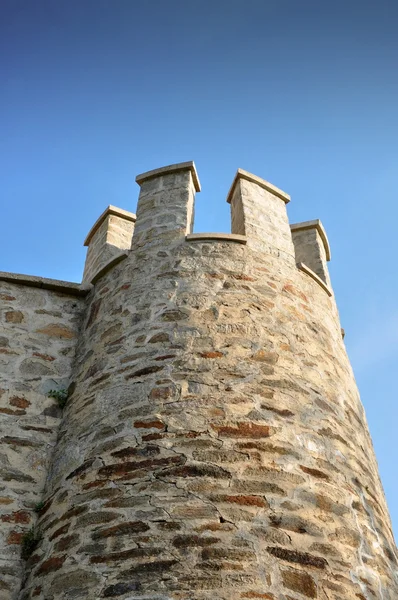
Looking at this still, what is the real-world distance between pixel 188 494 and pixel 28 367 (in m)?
2.03

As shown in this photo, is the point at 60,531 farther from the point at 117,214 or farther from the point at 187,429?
the point at 117,214

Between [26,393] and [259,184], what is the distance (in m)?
2.82

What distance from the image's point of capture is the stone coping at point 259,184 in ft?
19.4

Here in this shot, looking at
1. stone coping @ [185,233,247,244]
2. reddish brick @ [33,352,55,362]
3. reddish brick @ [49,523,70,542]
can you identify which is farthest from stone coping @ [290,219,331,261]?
reddish brick @ [49,523,70,542]

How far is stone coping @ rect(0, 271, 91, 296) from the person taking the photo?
5.63 metres

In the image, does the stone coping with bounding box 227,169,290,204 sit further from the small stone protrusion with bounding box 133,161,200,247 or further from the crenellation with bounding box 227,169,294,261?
the small stone protrusion with bounding box 133,161,200,247

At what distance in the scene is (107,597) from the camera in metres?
3.21

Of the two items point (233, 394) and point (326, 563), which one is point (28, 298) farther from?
point (326, 563)

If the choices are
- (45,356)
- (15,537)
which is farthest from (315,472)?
(45,356)

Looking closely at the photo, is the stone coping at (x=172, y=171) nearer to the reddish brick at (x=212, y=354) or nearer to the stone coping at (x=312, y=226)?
the stone coping at (x=312, y=226)

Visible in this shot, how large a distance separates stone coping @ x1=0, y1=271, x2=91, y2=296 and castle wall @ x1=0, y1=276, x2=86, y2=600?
2cm

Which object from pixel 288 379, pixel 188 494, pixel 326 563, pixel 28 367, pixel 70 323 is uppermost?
pixel 70 323

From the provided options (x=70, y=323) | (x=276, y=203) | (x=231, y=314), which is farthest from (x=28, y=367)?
(x=276, y=203)

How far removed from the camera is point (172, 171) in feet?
19.5
